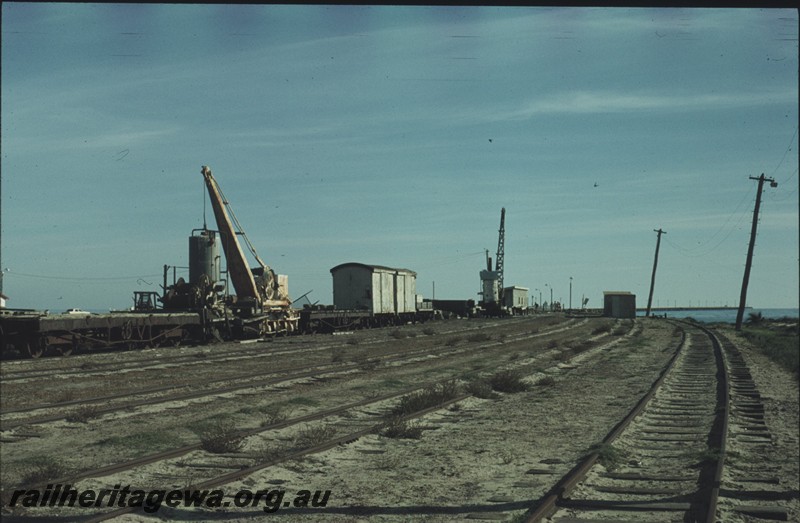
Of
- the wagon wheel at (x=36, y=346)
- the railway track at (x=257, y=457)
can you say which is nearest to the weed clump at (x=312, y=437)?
the railway track at (x=257, y=457)

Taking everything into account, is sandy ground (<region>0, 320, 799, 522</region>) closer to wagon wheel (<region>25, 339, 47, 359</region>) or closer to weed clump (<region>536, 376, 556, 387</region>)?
weed clump (<region>536, 376, 556, 387</region>)

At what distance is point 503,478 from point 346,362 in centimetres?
1661

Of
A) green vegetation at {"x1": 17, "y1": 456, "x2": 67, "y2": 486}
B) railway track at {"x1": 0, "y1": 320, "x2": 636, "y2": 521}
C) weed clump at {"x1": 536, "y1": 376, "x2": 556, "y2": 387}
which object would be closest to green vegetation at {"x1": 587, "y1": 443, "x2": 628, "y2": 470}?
railway track at {"x1": 0, "y1": 320, "x2": 636, "y2": 521}

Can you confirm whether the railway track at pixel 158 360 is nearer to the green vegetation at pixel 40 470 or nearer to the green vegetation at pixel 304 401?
the green vegetation at pixel 304 401

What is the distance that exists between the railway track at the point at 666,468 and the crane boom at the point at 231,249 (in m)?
25.3

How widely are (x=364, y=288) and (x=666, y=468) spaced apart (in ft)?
144

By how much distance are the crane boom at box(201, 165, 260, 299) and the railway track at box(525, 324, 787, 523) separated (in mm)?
25278

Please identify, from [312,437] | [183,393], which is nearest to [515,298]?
[183,393]

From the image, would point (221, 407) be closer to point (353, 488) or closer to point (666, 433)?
point (353, 488)

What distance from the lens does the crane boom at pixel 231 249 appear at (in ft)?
127

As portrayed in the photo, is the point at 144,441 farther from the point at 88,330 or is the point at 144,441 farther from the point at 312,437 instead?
the point at 88,330

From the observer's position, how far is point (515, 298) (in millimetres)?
99250

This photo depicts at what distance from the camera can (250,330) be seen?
38.2m

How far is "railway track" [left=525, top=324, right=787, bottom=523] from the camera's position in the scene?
7555 millimetres
